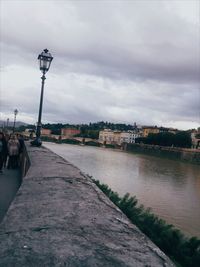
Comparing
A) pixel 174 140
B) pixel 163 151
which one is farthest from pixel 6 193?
pixel 174 140

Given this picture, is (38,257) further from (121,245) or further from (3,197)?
(3,197)

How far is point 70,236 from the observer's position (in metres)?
2.13

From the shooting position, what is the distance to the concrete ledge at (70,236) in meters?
1.80

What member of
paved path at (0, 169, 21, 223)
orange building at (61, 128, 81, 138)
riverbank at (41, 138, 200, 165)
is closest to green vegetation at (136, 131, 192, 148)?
riverbank at (41, 138, 200, 165)

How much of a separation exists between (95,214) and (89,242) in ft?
2.15

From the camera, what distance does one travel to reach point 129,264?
1.80 m

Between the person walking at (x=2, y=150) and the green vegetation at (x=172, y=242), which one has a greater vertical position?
→ the person walking at (x=2, y=150)

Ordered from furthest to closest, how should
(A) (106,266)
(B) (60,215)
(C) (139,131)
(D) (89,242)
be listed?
(C) (139,131) < (B) (60,215) < (D) (89,242) < (A) (106,266)

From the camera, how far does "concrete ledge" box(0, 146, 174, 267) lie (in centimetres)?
180

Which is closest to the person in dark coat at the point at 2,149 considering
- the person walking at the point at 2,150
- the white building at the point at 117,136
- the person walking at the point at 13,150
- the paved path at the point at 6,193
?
the person walking at the point at 2,150

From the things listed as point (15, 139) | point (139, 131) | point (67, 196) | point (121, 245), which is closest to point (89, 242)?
point (121, 245)

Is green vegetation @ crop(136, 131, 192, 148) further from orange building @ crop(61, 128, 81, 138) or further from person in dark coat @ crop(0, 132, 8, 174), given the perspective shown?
person in dark coat @ crop(0, 132, 8, 174)

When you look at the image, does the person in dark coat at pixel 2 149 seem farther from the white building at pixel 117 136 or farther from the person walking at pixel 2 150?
the white building at pixel 117 136

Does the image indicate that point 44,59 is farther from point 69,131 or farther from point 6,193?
point 69,131
